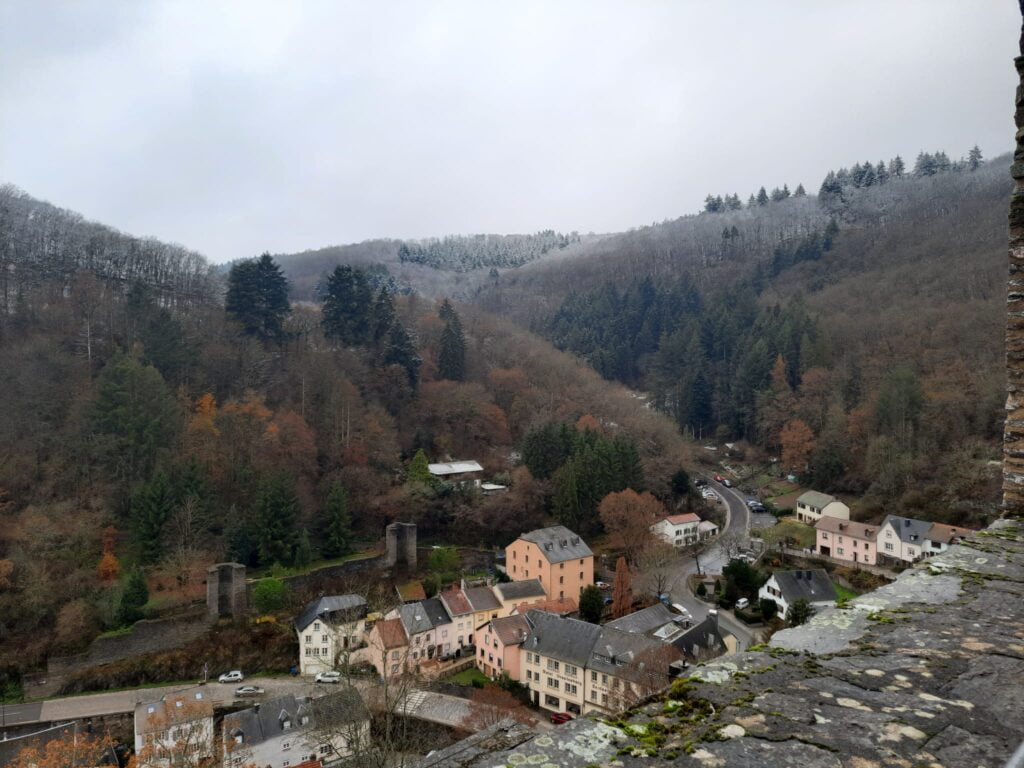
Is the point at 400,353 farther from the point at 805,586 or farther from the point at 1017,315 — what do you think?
the point at 1017,315

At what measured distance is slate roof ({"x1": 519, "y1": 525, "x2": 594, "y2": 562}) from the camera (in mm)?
25125

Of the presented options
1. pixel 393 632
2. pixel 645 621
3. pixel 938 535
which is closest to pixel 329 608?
pixel 393 632

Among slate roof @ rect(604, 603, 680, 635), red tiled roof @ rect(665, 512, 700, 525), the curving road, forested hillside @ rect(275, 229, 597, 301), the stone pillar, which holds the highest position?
forested hillside @ rect(275, 229, 597, 301)

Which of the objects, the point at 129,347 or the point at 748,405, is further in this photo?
the point at 748,405

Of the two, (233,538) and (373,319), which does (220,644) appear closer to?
(233,538)

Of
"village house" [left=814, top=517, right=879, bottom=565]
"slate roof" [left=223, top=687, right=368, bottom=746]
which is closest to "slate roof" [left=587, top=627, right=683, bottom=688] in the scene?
"slate roof" [left=223, top=687, right=368, bottom=746]

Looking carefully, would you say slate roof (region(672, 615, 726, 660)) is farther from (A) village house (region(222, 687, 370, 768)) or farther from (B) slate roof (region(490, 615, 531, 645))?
(A) village house (region(222, 687, 370, 768))

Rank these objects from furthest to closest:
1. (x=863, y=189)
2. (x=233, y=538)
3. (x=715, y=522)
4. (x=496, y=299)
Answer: (x=863, y=189), (x=496, y=299), (x=715, y=522), (x=233, y=538)

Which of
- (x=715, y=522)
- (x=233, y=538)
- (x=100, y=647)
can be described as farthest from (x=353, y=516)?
(x=715, y=522)

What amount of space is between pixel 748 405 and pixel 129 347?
131 ft

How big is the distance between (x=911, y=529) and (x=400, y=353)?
89.6 feet

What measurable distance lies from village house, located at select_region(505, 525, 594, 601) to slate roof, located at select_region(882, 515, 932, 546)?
13267mm

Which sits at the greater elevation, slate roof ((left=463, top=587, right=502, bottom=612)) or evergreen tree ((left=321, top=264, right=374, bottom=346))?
evergreen tree ((left=321, top=264, right=374, bottom=346))

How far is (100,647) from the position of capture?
19.5 meters
